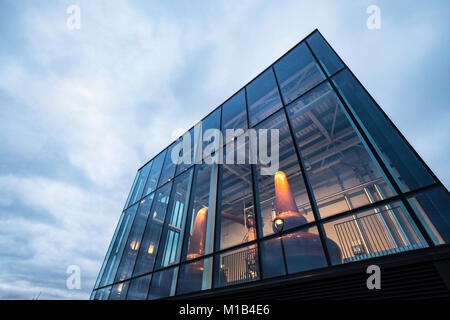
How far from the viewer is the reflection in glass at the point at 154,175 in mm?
10959

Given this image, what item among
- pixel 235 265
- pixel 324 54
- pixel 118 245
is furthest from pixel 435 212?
pixel 118 245

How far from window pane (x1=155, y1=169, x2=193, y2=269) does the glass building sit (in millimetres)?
45

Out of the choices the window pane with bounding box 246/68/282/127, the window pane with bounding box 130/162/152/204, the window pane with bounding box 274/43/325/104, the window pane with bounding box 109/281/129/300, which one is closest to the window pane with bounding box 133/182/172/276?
the window pane with bounding box 109/281/129/300

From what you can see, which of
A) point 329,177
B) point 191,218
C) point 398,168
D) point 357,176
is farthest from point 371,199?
point 191,218

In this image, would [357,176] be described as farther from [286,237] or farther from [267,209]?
[286,237]

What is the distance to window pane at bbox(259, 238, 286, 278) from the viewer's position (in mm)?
4225

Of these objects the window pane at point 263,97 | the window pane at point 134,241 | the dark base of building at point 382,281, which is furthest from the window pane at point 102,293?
the window pane at point 263,97

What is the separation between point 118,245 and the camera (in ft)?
33.1

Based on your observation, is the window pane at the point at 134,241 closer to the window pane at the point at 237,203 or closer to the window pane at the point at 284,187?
the window pane at the point at 237,203

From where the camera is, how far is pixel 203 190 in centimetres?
1209

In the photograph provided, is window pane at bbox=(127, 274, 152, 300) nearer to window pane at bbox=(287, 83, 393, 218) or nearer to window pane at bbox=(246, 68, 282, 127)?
window pane at bbox=(246, 68, 282, 127)

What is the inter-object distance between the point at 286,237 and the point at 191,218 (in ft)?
13.1
